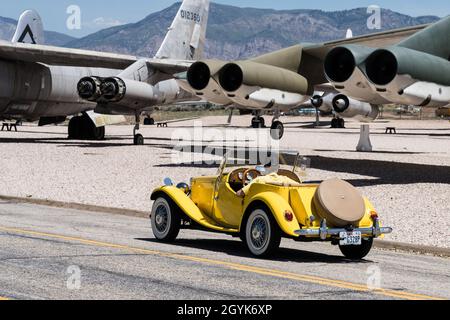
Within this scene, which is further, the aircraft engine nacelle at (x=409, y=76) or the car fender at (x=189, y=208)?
the aircraft engine nacelle at (x=409, y=76)

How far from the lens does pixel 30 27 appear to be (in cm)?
5144

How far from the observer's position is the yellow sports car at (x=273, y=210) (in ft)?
34.5

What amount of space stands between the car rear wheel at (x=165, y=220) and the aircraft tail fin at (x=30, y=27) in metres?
40.9

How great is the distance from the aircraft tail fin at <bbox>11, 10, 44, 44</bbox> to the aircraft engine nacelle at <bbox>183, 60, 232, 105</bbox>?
80.7 feet

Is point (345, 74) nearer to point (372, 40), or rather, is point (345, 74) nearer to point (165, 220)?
point (372, 40)

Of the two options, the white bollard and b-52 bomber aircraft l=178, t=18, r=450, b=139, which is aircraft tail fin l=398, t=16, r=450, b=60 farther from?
the white bollard

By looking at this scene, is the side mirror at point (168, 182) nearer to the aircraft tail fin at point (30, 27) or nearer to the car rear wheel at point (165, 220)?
the car rear wheel at point (165, 220)

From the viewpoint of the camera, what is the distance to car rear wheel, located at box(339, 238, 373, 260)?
1119cm

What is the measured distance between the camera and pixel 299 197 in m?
10.8

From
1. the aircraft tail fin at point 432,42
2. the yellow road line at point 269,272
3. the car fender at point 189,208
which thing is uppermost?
the aircraft tail fin at point 432,42

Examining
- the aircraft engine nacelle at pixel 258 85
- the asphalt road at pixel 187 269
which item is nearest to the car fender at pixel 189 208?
the asphalt road at pixel 187 269

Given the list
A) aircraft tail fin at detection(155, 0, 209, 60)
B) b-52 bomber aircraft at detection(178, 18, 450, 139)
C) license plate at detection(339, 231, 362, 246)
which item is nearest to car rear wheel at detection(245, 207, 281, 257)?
license plate at detection(339, 231, 362, 246)

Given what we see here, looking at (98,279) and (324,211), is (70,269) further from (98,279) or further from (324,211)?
(324,211)
